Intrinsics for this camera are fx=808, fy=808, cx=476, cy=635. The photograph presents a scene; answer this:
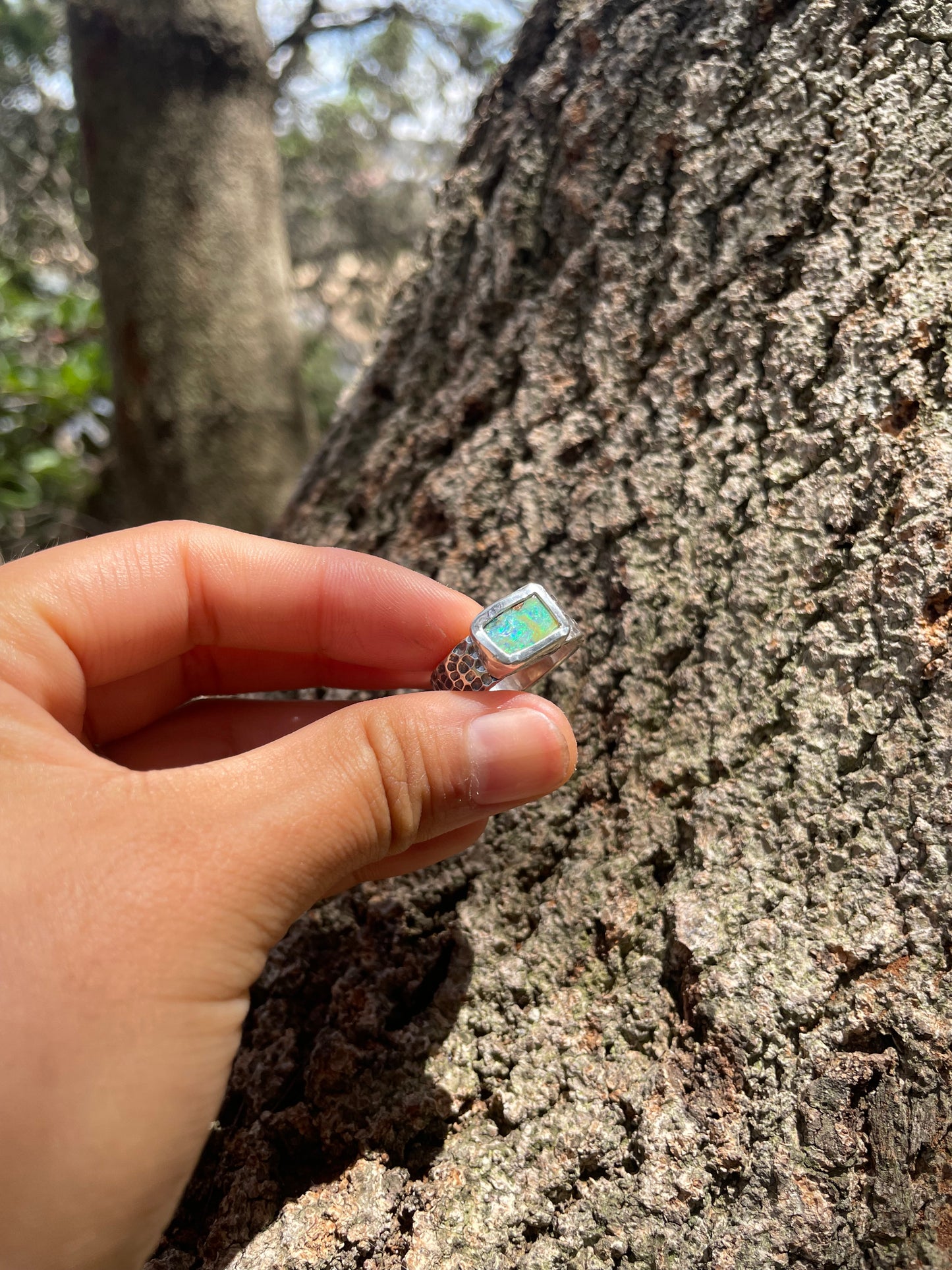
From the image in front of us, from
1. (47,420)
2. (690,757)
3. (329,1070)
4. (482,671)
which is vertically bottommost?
(329,1070)

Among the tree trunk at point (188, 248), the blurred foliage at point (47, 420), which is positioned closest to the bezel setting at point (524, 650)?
the tree trunk at point (188, 248)

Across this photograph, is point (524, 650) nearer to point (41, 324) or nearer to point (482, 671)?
point (482, 671)

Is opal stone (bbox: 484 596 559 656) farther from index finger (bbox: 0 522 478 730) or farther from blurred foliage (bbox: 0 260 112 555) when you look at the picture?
blurred foliage (bbox: 0 260 112 555)

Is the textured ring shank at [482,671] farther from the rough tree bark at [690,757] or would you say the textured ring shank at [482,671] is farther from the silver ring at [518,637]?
the rough tree bark at [690,757]

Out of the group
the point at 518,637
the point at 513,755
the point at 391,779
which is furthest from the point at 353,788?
the point at 518,637

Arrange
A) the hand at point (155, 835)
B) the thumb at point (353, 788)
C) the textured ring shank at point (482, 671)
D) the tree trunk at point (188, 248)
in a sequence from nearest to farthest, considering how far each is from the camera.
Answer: the hand at point (155, 835) → the thumb at point (353, 788) → the textured ring shank at point (482, 671) → the tree trunk at point (188, 248)

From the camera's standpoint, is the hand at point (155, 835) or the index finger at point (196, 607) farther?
the index finger at point (196, 607)
